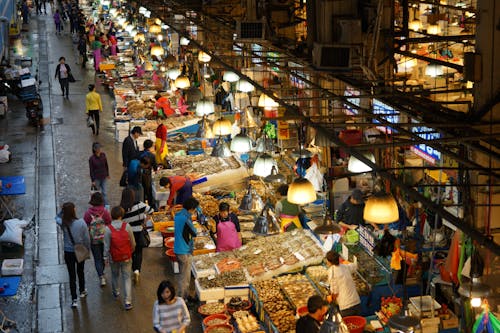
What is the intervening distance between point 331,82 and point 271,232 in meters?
3.65

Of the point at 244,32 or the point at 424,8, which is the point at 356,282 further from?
the point at 424,8

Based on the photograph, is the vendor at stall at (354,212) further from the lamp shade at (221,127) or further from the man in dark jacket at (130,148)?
the man in dark jacket at (130,148)

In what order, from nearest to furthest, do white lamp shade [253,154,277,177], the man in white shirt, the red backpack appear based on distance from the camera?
the man in white shirt < the red backpack < white lamp shade [253,154,277,177]

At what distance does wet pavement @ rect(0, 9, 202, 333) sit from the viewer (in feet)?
36.6

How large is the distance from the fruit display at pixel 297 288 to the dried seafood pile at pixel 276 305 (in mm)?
85

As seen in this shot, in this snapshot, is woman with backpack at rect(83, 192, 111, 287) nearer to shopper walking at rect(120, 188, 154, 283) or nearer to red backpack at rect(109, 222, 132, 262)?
shopper walking at rect(120, 188, 154, 283)

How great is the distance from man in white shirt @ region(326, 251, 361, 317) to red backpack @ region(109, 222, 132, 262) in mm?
2836

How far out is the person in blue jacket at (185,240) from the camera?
10.9 meters

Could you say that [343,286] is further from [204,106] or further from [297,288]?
[204,106]

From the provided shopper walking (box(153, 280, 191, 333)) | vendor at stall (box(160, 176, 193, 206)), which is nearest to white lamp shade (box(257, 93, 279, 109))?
vendor at stall (box(160, 176, 193, 206))

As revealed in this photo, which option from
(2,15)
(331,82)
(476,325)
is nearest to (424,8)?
(331,82)

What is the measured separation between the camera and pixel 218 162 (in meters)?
15.8

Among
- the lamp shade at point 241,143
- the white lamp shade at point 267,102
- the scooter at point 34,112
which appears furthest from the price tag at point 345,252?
the scooter at point 34,112

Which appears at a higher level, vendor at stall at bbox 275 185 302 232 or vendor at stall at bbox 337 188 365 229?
vendor at stall at bbox 337 188 365 229
